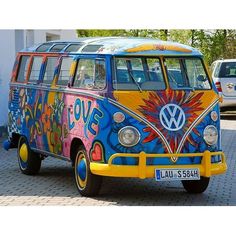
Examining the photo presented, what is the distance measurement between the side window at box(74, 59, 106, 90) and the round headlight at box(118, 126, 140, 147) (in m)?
0.66

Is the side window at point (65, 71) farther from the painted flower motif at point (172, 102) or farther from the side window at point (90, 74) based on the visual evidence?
the painted flower motif at point (172, 102)

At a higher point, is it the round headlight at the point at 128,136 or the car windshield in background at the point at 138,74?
the car windshield in background at the point at 138,74

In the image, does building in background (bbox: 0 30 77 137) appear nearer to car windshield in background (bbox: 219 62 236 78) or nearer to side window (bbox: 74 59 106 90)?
car windshield in background (bbox: 219 62 236 78)

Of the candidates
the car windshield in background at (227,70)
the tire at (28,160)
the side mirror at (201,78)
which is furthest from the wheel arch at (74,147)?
the car windshield in background at (227,70)

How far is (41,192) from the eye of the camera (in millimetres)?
10062

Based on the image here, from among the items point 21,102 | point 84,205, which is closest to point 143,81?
point 84,205

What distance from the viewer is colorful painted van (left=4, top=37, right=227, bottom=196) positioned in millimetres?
8969

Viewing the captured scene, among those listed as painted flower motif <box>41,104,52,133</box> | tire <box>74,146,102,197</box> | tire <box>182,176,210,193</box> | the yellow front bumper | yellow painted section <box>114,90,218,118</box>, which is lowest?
tire <box>182,176,210,193</box>

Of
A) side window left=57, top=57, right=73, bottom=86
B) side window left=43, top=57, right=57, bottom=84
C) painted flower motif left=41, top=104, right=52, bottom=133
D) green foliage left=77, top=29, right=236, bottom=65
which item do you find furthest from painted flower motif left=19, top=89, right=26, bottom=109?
green foliage left=77, top=29, right=236, bottom=65

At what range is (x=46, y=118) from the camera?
10859mm

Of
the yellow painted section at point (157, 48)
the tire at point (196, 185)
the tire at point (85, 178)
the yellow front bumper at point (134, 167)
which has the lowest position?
the tire at point (196, 185)

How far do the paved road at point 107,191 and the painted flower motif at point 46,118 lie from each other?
2.69 feet

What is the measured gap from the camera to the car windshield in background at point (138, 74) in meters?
9.24

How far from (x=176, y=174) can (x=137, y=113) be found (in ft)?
2.93
